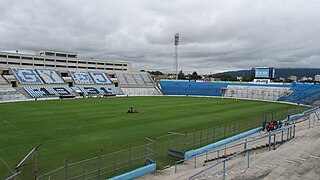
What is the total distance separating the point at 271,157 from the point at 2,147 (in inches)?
715

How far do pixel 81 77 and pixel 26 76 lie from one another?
16041 millimetres

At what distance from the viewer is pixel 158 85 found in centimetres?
9206

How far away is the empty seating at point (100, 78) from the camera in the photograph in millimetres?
83650

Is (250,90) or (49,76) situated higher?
(49,76)

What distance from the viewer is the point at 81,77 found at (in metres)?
A: 81.4

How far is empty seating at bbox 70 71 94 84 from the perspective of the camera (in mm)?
79050

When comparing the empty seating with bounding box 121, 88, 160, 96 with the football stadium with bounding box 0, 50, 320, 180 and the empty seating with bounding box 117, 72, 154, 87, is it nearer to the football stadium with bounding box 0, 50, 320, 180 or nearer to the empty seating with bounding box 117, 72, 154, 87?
the empty seating with bounding box 117, 72, 154, 87

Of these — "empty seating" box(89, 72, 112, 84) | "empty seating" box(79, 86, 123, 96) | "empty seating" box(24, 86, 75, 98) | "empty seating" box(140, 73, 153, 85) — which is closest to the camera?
"empty seating" box(24, 86, 75, 98)

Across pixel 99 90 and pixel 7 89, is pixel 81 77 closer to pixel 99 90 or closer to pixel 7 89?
pixel 99 90

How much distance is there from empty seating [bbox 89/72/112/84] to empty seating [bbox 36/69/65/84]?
11479mm

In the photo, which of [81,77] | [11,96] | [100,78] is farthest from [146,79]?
[11,96]

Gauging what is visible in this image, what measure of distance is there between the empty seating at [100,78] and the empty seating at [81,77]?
163cm

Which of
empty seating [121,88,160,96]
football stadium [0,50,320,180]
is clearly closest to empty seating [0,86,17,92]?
football stadium [0,50,320,180]

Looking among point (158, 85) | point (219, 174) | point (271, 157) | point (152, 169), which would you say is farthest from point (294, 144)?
point (158, 85)
